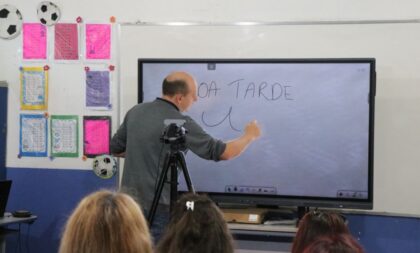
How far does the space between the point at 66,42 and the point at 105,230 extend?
8.59ft

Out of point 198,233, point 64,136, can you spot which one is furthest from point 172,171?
point 64,136

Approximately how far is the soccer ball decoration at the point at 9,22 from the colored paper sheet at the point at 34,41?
0.20 ft

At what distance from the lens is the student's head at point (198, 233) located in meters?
1.57

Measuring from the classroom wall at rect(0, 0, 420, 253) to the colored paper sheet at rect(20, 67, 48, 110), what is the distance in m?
0.06

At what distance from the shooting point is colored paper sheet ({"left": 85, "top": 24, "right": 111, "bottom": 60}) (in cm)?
381

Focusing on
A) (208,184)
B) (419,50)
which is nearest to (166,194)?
(208,184)

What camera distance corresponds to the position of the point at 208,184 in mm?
3492

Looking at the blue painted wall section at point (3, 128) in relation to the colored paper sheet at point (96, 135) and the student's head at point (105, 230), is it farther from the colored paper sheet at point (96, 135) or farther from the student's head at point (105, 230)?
the student's head at point (105, 230)

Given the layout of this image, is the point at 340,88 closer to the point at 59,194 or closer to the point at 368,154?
the point at 368,154

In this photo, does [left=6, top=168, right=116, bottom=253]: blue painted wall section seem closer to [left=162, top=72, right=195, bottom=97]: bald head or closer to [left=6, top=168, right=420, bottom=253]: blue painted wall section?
[left=6, top=168, right=420, bottom=253]: blue painted wall section

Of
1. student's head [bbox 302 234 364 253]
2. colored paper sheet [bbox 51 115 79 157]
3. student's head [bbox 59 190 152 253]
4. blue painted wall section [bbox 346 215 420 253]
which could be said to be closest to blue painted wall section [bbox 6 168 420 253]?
colored paper sheet [bbox 51 115 79 157]

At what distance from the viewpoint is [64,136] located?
12.8 feet

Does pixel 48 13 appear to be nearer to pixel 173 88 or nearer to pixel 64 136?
pixel 64 136

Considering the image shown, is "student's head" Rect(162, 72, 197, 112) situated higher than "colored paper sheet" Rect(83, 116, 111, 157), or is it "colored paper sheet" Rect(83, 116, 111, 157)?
"student's head" Rect(162, 72, 197, 112)
